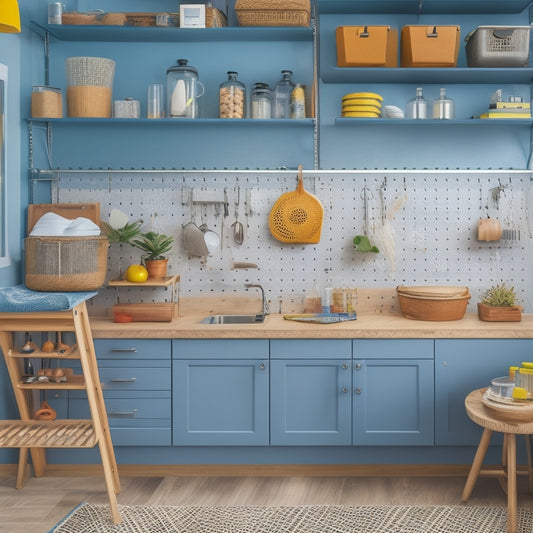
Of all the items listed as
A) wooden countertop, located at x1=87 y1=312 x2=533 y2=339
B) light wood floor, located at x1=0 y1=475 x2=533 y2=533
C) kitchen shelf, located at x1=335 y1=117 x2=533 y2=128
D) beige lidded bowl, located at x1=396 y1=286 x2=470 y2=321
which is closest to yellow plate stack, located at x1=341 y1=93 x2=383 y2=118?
kitchen shelf, located at x1=335 y1=117 x2=533 y2=128

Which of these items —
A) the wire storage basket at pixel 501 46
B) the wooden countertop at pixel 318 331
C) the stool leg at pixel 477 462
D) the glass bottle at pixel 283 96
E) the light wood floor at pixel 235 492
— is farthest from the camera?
the glass bottle at pixel 283 96

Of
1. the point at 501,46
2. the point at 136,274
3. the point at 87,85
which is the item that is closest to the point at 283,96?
the point at 87,85

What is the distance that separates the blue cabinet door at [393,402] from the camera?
10.8 ft

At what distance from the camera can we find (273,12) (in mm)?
3484

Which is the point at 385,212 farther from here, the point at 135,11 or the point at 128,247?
the point at 135,11

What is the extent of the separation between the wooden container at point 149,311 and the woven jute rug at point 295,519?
0.95 m

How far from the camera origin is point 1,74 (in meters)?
3.26

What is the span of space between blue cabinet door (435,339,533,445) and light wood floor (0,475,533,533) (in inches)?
13.1

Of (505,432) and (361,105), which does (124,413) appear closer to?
(505,432)

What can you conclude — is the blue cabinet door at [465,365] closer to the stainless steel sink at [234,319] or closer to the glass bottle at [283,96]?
the stainless steel sink at [234,319]

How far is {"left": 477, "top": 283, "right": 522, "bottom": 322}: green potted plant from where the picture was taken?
3447mm

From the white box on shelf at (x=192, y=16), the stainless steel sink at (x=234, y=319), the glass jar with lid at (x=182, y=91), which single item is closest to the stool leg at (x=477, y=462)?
the stainless steel sink at (x=234, y=319)

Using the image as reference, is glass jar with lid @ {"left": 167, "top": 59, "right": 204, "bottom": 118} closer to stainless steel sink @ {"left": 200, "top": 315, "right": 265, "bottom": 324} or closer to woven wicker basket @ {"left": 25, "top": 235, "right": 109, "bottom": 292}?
woven wicker basket @ {"left": 25, "top": 235, "right": 109, "bottom": 292}

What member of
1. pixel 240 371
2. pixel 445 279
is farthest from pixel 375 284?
pixel 240 371
